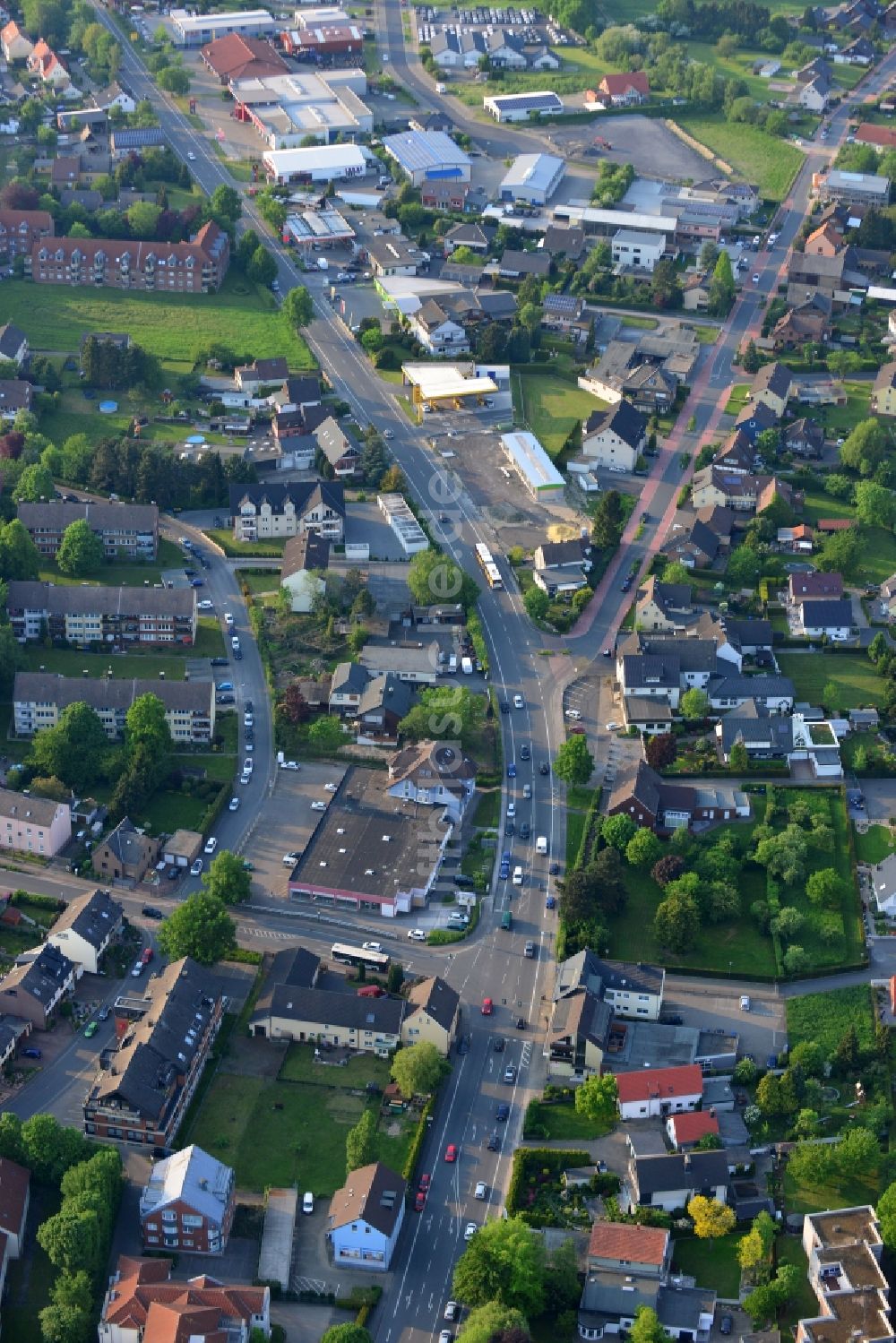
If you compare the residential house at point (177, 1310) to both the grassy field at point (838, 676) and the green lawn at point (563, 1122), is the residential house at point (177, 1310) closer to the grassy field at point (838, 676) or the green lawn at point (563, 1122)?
the green lawn at point (563, 1122)

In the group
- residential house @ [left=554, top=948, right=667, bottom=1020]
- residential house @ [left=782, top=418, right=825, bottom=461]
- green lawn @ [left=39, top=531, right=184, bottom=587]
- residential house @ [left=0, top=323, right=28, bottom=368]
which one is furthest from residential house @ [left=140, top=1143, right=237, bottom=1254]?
residential house @ [left=0, top=323, right=28, bottom=368]

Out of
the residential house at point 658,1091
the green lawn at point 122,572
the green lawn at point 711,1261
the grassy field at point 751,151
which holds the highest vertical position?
the residential house at point 658,1091

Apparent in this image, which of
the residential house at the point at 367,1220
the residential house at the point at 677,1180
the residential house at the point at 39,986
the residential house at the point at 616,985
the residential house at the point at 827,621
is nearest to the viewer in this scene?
the residential house at the point at 367,1220

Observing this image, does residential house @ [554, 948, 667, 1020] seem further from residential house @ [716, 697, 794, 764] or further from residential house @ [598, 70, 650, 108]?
residential house @ [598, 70, 650, 108]

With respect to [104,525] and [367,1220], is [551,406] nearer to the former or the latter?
[104,525]

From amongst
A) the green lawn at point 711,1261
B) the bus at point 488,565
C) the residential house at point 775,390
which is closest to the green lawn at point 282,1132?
the green lawn at point 711,1261

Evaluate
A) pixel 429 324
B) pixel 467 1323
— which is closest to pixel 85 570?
pixel 429 324

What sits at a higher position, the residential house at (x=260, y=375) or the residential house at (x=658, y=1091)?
the residential house at (x=658, y=1091)

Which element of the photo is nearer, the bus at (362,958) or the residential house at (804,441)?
the bus at (362,958)
